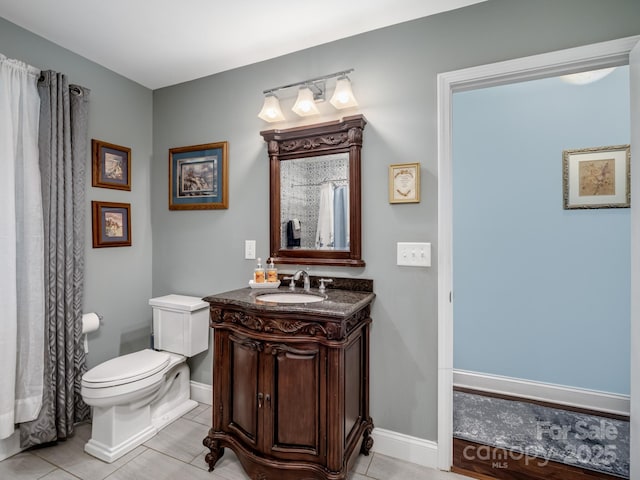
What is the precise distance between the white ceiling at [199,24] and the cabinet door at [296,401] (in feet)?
5.86

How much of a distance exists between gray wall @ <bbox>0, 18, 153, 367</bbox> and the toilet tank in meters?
0.35

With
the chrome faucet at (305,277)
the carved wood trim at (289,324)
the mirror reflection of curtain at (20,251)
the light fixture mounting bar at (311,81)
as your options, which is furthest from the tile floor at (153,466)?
the light fixture mounting bar at (311,81)

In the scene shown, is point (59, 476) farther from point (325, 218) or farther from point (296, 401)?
point (325, 218)

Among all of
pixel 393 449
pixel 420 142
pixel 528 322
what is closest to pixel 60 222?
pixel 420 142

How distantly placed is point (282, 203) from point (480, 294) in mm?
1751

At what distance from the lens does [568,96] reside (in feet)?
7.74

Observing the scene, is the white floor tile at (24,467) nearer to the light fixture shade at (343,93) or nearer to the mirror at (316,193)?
the mirror at (316,193)

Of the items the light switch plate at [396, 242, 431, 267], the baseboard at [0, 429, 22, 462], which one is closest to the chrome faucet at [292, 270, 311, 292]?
the light switch plate at [396, 242, 431, 267]

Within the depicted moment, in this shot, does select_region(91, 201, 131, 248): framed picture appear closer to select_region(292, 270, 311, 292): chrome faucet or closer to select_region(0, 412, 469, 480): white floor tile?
select_region(0, 412, 469, 480): white floor tile

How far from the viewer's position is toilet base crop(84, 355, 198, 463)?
1.83 meters

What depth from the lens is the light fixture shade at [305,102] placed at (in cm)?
199

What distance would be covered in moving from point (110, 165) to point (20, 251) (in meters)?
0.84

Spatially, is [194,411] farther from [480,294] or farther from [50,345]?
[480,294]

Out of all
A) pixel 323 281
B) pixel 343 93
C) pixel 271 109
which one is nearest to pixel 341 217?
pixel 323 281
